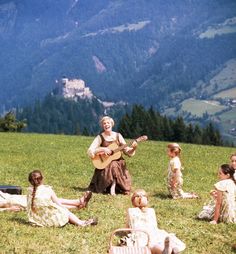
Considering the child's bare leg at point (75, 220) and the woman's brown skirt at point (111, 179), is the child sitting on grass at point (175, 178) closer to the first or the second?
the woman's brown skirt at point (111, 179)

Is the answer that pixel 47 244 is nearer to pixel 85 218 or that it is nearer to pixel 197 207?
pixel 85 218

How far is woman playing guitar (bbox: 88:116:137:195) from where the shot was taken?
19.8 metres

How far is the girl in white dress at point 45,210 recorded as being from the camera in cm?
1419

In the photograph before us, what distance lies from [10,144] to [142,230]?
29199mm

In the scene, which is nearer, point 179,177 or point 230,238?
point 230,238

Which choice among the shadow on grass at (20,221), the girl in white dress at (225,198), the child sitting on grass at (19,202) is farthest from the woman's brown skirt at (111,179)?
the shadow on grass at (20,221)

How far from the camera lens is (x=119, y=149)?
19.8 metres

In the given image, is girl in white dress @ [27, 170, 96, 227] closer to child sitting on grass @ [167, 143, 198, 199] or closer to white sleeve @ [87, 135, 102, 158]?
white sleeve @ [87, 135, 102, 158]

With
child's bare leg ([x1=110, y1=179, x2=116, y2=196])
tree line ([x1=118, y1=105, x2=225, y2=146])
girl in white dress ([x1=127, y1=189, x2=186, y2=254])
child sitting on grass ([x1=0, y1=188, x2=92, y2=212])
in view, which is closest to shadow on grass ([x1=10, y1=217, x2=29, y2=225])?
child sitting on grass ([x1=0, y1=188, x2=92, y2=212])

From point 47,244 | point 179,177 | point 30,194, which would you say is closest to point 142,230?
point 47,244

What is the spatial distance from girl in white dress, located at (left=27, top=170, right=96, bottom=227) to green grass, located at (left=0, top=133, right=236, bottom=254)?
0.81 feet

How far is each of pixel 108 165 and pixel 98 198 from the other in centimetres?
171

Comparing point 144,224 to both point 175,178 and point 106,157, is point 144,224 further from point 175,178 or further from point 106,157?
point 106,157

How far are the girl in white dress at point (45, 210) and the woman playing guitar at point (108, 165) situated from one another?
5367mm
